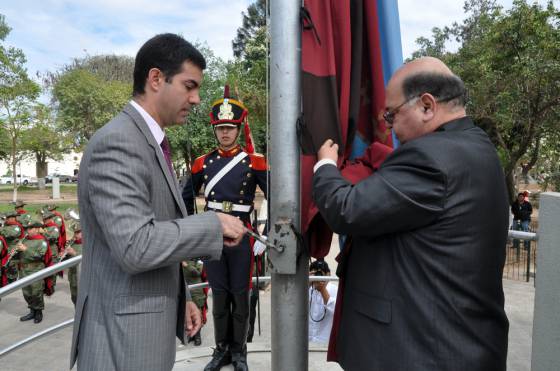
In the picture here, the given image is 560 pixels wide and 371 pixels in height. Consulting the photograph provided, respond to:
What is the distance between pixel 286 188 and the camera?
82.0 inches

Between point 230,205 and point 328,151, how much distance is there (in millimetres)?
2030

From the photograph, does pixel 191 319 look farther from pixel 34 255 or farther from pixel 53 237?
pixel 53 237

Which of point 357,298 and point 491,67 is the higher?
point 491,67

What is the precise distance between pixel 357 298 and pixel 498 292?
0.52 metres

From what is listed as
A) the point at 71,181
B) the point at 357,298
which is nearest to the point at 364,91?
the point at 357,298

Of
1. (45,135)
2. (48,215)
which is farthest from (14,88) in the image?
(48,215)

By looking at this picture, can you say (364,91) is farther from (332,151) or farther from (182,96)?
(182,96)

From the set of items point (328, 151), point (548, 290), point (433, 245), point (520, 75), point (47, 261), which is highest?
point (520, 75)

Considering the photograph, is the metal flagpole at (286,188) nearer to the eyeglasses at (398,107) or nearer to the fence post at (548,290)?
the eyeglasses at (398,107)

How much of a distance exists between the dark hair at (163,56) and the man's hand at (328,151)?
63cm

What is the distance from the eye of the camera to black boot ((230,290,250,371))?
370 cm

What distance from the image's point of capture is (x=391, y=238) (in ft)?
5.52

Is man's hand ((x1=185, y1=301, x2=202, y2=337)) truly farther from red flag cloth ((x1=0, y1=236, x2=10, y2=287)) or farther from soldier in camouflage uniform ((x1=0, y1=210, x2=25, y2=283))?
soldier in camouflage uniform ((x1=0, y1=210, x2=25, y2=283))

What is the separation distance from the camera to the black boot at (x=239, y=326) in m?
3.70
